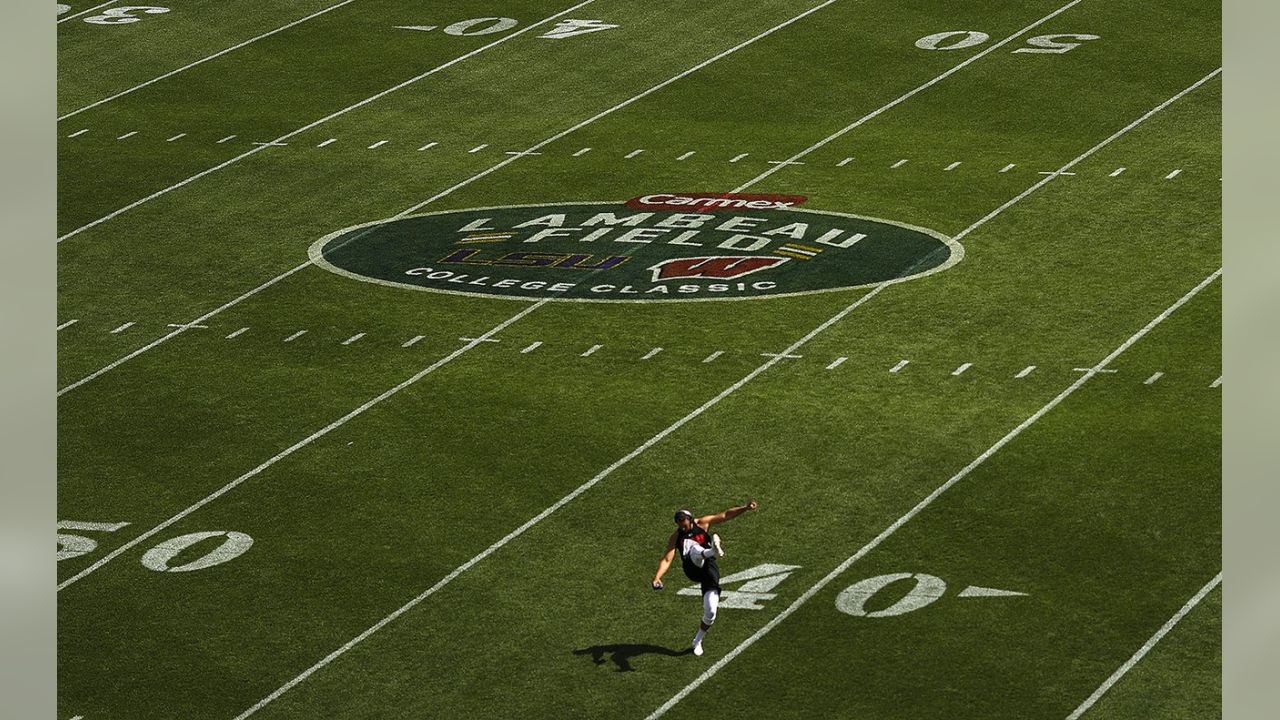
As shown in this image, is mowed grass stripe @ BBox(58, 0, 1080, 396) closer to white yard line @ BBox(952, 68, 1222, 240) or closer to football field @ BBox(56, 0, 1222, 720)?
football field @ BBox(56, 0, 1222, 720)

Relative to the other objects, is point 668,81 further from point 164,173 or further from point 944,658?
point 944,658

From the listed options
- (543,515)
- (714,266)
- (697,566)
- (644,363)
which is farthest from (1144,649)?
(714,266)

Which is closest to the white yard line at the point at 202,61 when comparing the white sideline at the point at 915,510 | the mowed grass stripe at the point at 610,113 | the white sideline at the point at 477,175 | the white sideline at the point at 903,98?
the white sideline at the point at 477,175

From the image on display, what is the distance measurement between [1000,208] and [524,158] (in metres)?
7.85

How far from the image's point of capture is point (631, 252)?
2681 centimetres

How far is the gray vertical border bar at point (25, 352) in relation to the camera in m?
2.05

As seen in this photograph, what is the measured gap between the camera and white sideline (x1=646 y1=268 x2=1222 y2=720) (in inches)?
581

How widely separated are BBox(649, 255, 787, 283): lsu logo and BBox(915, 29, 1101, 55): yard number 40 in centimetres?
1133

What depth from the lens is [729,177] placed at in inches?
1174

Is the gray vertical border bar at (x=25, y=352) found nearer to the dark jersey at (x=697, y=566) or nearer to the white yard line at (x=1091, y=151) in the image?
the dark jersey at (x=697, y=566)

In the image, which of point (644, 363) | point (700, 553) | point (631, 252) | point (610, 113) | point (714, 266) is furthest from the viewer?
point (610, 113)

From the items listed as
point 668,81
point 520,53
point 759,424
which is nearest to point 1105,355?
point 759,424

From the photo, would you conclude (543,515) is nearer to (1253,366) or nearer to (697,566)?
(697,566)

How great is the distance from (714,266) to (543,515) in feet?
27.9
